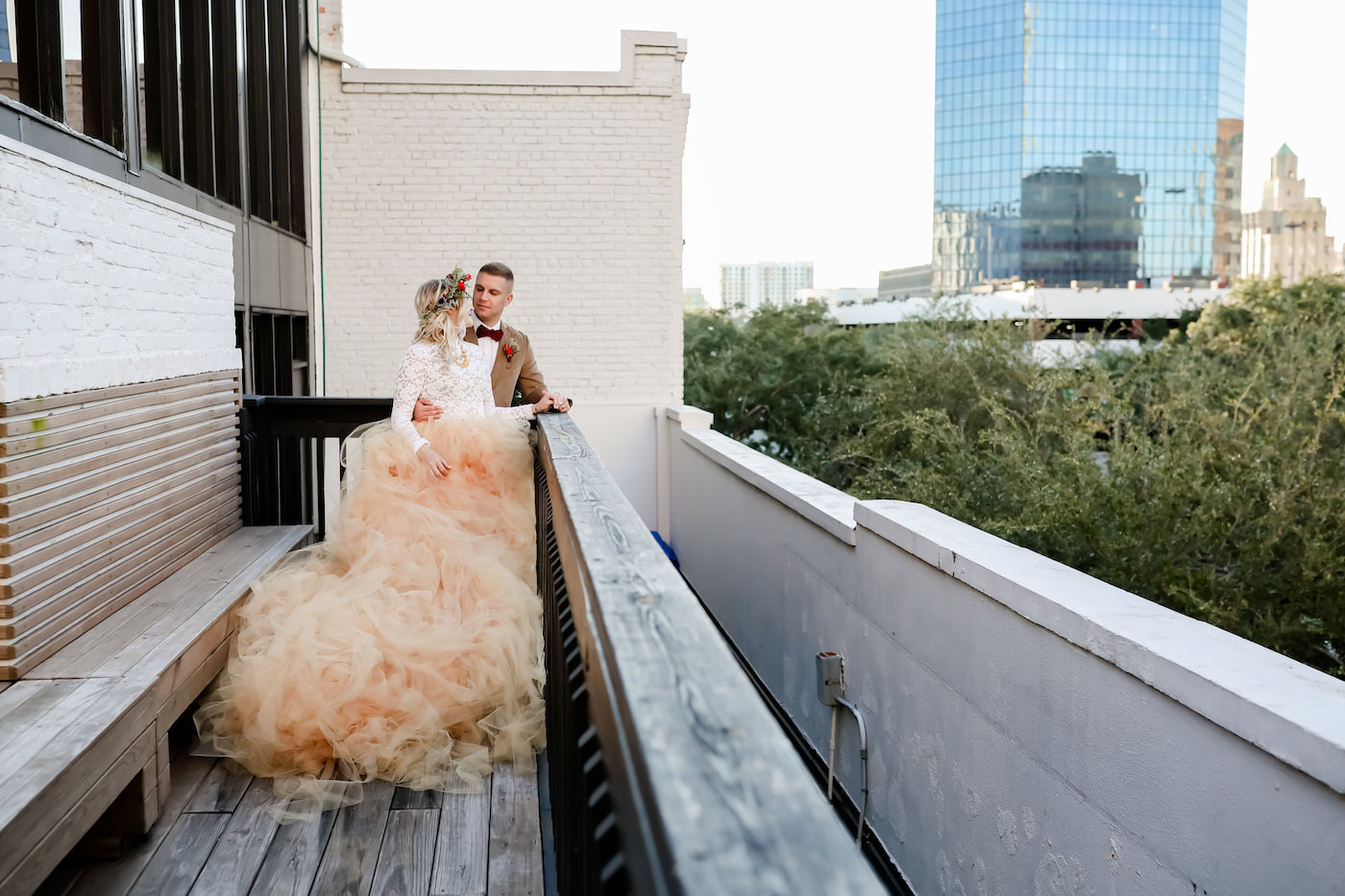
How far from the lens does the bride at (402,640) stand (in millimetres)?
2906

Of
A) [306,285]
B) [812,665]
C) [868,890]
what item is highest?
[306,285]

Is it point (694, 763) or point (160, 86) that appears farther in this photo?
point (160, 86)

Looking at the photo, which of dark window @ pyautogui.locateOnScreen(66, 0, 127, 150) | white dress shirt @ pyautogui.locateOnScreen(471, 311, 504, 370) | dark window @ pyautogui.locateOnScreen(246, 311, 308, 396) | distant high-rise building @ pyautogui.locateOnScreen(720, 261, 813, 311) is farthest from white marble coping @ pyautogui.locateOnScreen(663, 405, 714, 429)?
distant high-rise building @ pyautogui.locateOnScreen(720, 261, 813, 311)

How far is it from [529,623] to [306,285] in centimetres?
615

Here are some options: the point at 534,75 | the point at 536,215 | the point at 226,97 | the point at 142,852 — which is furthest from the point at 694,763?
the point at 534,75

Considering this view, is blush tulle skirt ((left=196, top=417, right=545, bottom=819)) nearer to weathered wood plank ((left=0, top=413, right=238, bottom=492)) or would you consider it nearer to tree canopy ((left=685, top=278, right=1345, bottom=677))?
weathered wood plank ((left=0, top=413, right=238, bottom=492))

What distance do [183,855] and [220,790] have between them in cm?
35

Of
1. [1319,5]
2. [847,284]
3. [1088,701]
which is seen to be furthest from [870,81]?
[1088,701]

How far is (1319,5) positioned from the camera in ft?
273

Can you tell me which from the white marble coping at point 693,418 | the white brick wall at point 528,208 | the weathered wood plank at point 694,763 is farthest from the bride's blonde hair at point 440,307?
the white brick wall at point 528,208

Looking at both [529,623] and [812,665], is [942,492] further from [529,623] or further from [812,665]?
[529,623]

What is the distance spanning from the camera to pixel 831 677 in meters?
3.95

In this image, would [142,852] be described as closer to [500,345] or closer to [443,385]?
[443,385]

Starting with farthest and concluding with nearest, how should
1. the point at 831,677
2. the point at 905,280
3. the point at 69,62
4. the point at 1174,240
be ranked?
the point at 905,280 → the point at 1174,240 → the point at 831,677 → the point at 69,62
